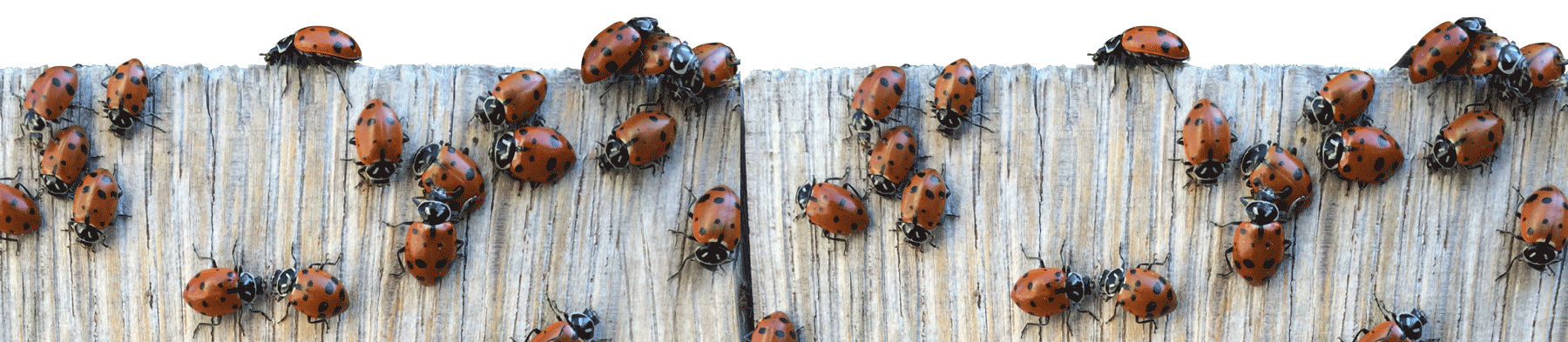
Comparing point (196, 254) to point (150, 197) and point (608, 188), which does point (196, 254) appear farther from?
point (608, 188)

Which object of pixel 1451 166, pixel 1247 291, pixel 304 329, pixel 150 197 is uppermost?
pixel 1451 166

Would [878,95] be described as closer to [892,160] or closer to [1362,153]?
[892,160]

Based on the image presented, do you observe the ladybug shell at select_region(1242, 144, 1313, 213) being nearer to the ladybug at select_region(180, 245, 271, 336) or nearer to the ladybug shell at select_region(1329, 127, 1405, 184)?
the ladybug shell at select_region(1329, 127, 1405, 184)

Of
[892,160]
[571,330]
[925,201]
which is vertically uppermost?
[892,160]

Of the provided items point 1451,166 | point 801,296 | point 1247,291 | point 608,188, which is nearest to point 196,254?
point 608,188

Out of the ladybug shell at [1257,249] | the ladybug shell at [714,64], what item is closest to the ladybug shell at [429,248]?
the ladybug shell at [714,64]

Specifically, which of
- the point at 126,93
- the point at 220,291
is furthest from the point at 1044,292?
the point at 126,93
